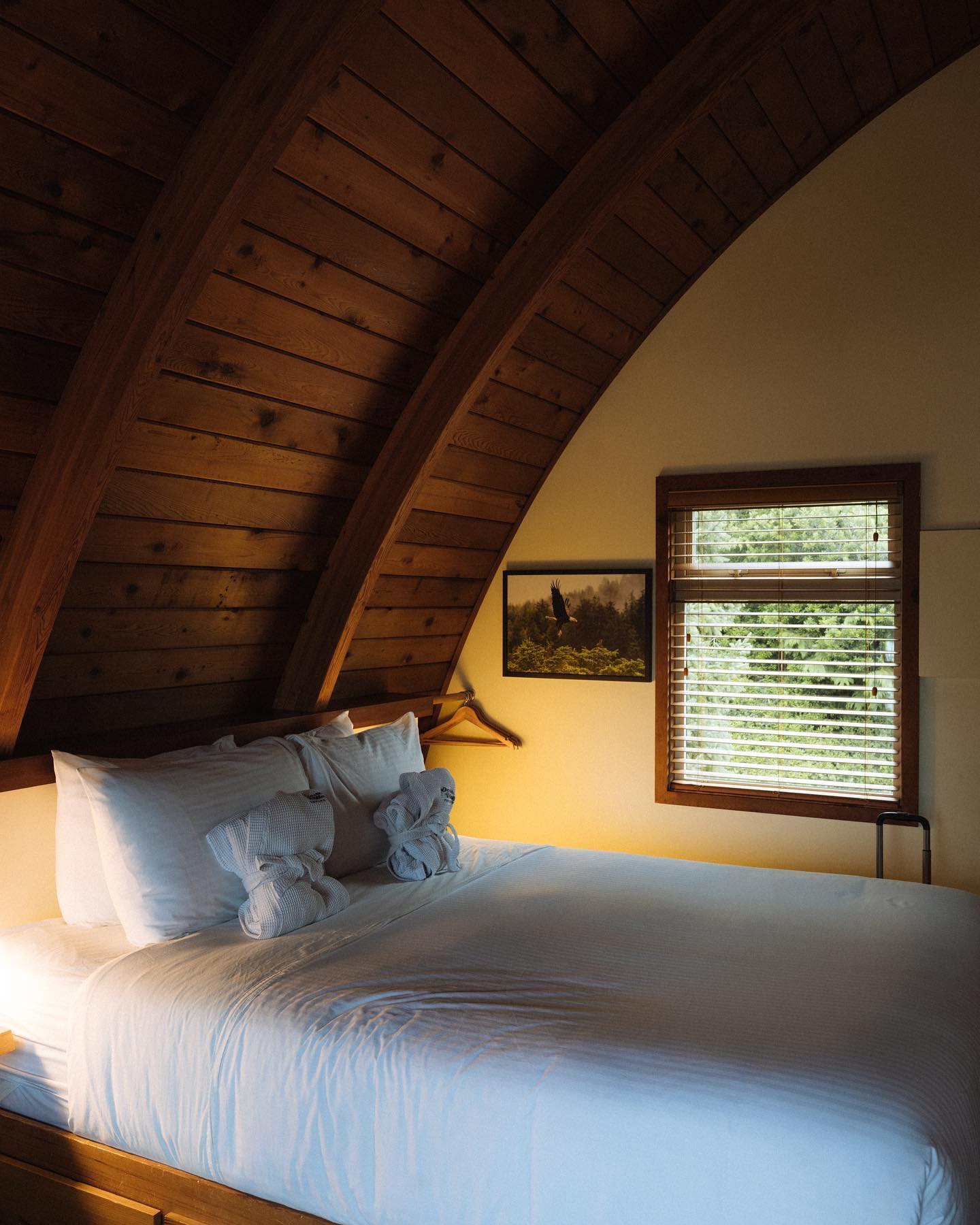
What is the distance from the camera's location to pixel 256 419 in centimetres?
314

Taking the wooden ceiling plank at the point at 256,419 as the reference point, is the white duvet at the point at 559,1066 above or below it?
below

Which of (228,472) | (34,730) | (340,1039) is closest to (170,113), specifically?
(228,472)

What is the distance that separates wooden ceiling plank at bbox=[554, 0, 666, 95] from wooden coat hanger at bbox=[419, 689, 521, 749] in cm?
265

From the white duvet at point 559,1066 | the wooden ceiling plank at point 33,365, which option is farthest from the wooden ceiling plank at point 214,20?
the white duvet at point 559,1066

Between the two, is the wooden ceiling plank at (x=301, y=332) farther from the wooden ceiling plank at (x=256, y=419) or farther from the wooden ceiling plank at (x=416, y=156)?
the wooden ceiling plank at (x=416, y=156)

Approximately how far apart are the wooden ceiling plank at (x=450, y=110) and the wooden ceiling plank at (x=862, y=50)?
101cm

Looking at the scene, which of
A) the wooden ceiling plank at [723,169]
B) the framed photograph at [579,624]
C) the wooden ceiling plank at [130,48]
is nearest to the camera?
the wooden ceiling plank at [130,48]

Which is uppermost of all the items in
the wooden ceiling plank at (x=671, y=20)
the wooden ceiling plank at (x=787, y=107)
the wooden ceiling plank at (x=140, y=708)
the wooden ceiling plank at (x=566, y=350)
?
the wooden ceiling plank at (x=787, y=107)

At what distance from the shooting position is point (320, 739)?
347 centimetres

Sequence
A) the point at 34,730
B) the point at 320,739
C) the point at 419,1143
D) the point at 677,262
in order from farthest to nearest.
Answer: the point at 677,262
the point at 320,739
the point at 34,730
the point at 419,1143

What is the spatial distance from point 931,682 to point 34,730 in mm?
3112

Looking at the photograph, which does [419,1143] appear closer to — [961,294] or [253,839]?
[253,839]

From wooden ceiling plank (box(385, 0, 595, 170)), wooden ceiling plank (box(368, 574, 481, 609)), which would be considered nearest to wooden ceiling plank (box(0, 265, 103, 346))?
wooden ceiling plank (box(385, 0, 595, 170))

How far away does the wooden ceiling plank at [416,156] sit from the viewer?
257cm
